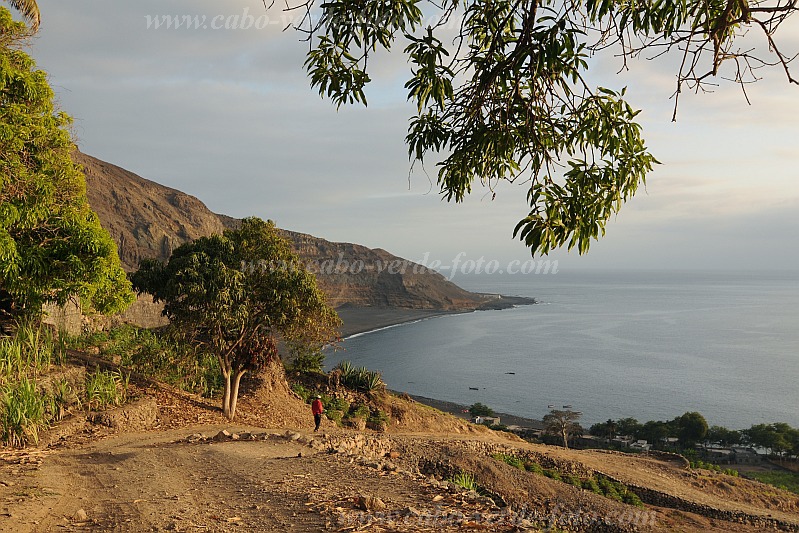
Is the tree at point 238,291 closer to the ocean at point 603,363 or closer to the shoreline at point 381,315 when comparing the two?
the ocean at point 603,363

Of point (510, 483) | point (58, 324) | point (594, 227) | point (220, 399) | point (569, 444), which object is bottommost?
point (569, 444)

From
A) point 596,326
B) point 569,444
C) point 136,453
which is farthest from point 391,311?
point 136,453

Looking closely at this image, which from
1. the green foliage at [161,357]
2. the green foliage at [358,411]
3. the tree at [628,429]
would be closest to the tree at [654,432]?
the tree at [628,429]

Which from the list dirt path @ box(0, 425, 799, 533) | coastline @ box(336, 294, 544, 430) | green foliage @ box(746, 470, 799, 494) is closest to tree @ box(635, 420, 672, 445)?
green foliage @ box(746, 470, 799, 494)

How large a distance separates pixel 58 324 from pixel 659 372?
198ft

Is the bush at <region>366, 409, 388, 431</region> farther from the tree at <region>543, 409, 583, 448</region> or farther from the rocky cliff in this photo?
the tree at <region>543, 409, 583, 448</region>

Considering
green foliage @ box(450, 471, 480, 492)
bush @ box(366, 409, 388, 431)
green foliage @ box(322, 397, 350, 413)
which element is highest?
green foliage @ box(322, 397, 350, 413)

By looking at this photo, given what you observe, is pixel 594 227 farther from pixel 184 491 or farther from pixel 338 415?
pixel 338 415

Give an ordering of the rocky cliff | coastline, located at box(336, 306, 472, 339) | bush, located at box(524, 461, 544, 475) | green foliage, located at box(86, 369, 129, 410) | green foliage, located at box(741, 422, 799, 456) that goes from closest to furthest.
A: green foliage, located at box(86, 369, 129, 410) < bush, located at box(524, 461, 544, 475) < green foliage, located at box(741, 422, 799, 456) < the rocky cliff < coastline, located at box(336, 306, 472, 339)

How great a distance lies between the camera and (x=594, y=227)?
3.32m

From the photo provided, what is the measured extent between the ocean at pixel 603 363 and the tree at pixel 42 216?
40.4 metres

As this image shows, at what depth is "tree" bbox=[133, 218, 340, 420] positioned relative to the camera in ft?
41.0

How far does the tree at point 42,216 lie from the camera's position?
10711 mm

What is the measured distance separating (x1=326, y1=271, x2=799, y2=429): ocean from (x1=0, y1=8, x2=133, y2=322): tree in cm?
4043
